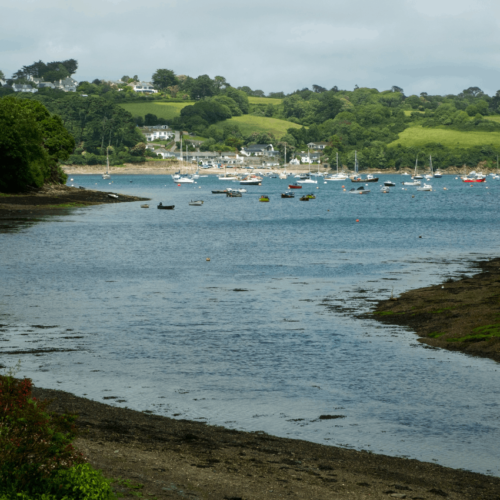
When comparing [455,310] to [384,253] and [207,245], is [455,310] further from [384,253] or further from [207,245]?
[207,245]

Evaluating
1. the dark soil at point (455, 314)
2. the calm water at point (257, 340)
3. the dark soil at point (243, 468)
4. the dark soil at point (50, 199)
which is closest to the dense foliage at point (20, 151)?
the dark soil at point (50, 199)

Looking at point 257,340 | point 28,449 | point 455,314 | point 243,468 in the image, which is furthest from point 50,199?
point 28,449

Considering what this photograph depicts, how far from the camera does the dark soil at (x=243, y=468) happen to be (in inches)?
547

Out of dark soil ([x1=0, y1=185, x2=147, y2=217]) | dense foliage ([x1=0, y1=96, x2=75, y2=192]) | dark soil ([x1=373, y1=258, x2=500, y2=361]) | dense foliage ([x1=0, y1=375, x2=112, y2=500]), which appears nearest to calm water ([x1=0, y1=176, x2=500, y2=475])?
dark soil ([x1=373, y1=258, x2=500, y2=361])

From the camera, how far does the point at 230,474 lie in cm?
1502

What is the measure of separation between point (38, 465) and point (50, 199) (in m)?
113

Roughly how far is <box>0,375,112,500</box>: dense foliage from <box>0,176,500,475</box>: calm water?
31.3 ft

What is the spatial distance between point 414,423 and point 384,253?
45.1 metres

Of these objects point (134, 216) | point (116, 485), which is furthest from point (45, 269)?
point (134, 216)

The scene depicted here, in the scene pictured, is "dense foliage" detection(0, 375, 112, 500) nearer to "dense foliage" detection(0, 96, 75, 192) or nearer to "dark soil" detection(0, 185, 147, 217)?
"dark soil" detection(0, 185, 147, 217)

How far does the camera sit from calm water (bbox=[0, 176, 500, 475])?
20.7 metres

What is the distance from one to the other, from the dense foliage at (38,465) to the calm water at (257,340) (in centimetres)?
Result: 955

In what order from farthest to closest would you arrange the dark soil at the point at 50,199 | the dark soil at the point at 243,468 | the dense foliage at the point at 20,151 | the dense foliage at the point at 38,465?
the dense foliage at the point at 20,151
the dark soil at the point at 50,199
the dark soil at the point at 243,468
the dense foliage at the point at 38,465

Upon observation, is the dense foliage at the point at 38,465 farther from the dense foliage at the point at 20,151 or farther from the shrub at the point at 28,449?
the dense foliage at the point at 20,151
